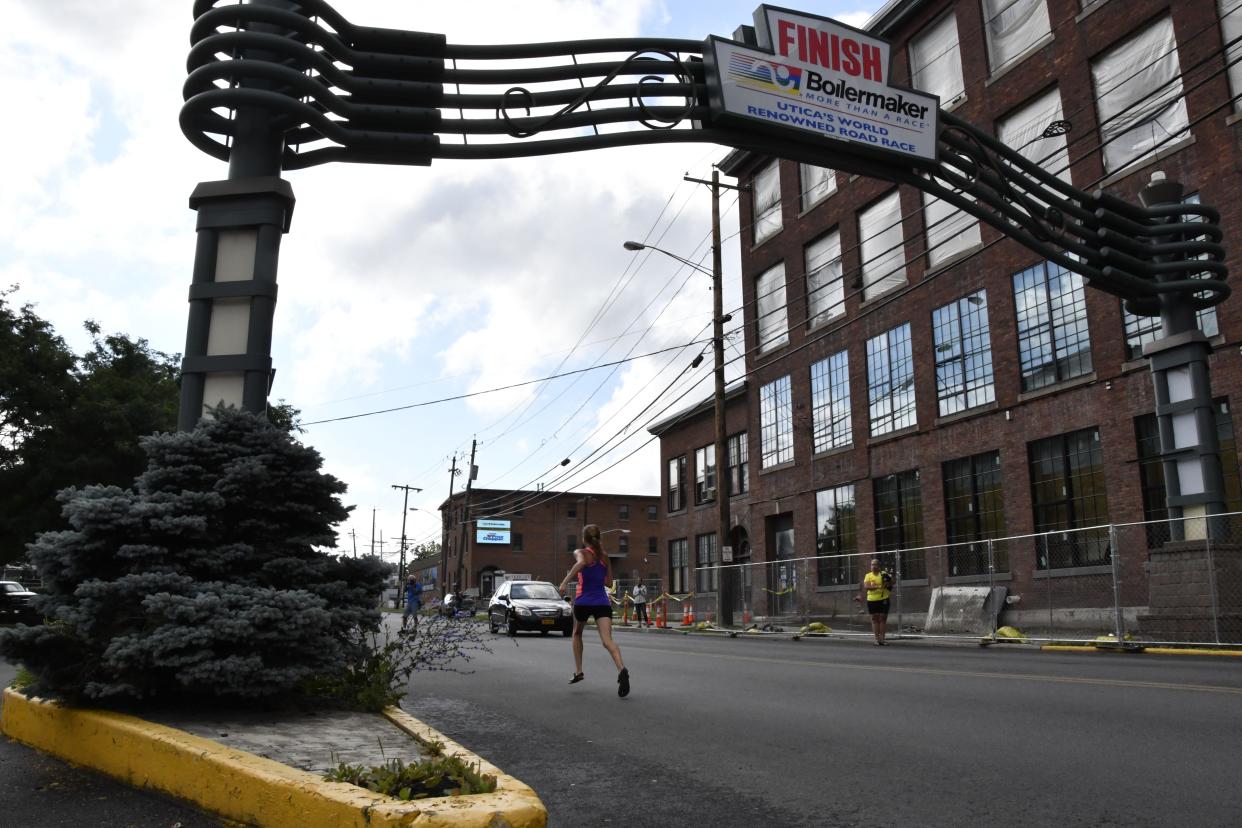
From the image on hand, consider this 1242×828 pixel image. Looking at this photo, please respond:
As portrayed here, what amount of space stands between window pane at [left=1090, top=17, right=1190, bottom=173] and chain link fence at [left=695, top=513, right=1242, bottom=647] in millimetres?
8543

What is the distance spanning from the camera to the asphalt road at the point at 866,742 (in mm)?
4621

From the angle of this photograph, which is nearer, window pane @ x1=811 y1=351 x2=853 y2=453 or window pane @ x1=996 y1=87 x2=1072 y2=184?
window pane @ x1=996 y1=87 x2=1072 y2=184

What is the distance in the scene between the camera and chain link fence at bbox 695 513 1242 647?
47.3 feet

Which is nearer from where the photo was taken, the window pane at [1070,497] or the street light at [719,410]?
the window pane at [1070,497]

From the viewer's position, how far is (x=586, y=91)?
1145cm

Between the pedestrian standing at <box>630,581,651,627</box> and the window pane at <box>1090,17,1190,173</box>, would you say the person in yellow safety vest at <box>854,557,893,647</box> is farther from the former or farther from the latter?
the pedestrian standing at <box>630,581,651,627</box>

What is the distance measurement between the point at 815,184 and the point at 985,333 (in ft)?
33.4

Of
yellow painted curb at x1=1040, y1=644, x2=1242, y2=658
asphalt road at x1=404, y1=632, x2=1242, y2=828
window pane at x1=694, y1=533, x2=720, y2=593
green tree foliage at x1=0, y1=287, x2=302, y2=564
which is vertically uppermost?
green tree foliage at x1=0, y1=287, x2=302, y2=564

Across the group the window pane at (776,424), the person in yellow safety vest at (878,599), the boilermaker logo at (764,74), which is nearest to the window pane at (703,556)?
the window pane at (776,424)

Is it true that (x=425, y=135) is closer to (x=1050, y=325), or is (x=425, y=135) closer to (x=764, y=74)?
(x=764, y=74)

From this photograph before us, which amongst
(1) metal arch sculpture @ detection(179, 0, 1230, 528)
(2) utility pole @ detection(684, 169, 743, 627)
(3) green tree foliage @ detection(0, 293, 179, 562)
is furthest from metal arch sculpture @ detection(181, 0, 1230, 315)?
(3) green tree foliage @ detection(0, 293, 179, 562)

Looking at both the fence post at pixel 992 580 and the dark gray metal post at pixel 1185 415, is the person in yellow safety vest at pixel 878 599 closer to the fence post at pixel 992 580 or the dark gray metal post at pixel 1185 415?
the fence post at pixel 992 580

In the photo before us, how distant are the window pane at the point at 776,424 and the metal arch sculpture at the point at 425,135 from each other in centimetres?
1726

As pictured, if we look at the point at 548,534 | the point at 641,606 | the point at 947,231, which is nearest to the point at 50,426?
the point at 641,606
